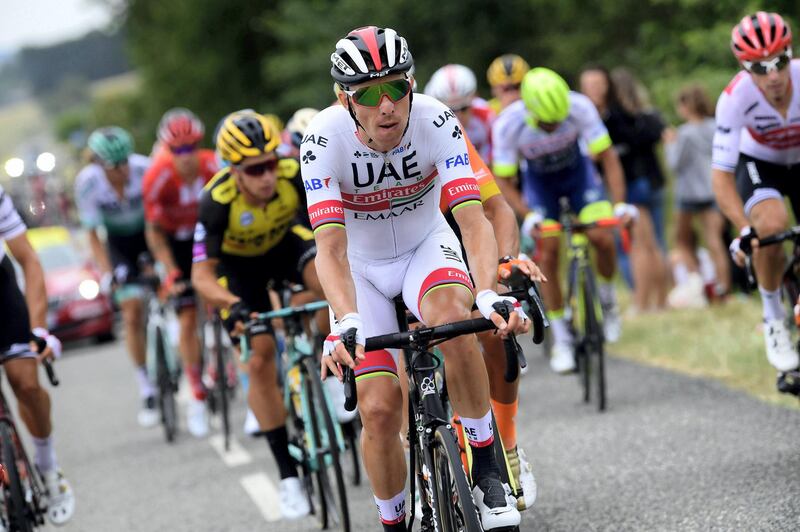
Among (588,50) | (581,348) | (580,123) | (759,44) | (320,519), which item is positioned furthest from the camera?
(588,50)

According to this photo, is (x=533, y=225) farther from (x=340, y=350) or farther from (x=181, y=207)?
(x=340, y=350)

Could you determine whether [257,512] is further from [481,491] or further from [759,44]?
[759,44]

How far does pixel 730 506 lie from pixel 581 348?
290 cm

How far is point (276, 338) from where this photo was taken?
7.24m

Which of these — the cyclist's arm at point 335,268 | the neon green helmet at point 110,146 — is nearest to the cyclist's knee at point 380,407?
the cyclist's arm at point 335,268

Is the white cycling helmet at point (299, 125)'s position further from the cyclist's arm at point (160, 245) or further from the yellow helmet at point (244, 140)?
the cyclist's arm at point (160, 245)

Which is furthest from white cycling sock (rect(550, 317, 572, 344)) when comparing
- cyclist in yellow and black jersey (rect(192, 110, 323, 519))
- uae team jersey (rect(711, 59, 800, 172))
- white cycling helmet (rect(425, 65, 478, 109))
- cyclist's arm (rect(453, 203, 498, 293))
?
cyclist's arm (rect(453, 203, 498, 293))

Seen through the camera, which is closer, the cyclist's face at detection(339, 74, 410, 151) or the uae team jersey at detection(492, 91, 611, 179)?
the cyclist's face at detection(339, 74, 410, 151)

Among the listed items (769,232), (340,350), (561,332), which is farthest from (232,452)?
(340,350)

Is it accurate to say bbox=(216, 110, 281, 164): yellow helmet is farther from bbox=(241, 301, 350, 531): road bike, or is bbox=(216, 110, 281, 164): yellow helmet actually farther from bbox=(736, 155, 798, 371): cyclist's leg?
bbox=(736, 155, 798, 371): cyclist's leg

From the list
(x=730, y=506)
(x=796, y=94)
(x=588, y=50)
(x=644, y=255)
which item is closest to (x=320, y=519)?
(x=730, y=506)

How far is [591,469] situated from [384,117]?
3.09 metres

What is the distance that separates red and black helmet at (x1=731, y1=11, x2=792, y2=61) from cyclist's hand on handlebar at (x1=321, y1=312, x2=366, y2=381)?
3.05 metres

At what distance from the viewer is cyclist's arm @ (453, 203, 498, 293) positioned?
183 inches
